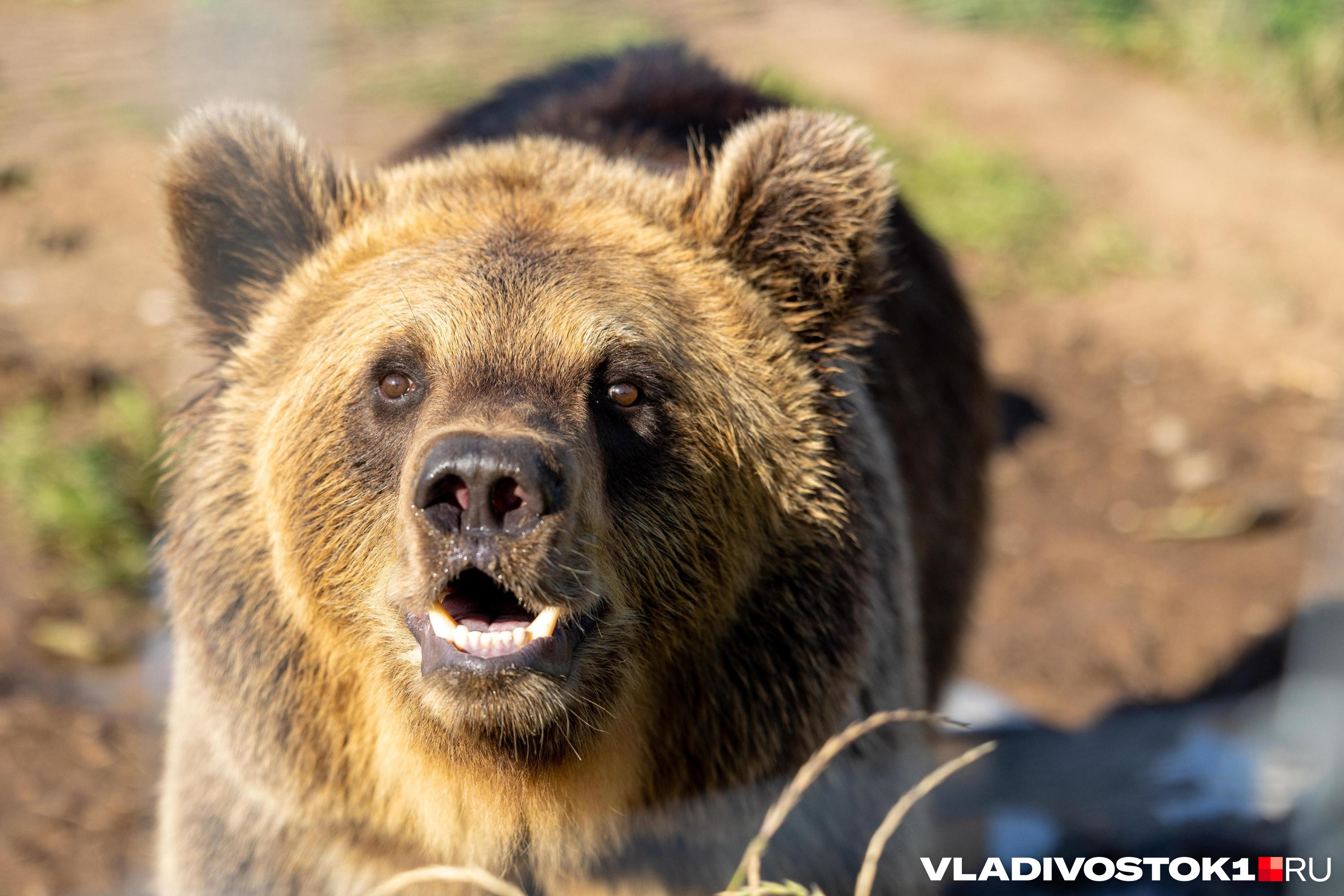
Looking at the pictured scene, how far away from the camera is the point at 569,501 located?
2.43 metres

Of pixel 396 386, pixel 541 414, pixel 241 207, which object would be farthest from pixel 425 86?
pixel 541 414

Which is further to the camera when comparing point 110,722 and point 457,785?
point 110,722

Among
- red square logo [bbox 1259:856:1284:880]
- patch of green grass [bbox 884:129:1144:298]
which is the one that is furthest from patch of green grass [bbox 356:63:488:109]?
red square logo [bbox 1259:856:1284:880]

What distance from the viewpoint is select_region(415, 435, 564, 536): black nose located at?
89.7 inches

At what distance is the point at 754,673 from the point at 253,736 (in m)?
1.20

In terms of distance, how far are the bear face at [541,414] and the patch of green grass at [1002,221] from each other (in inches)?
251

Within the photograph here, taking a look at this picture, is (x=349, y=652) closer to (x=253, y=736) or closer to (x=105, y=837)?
(x=253, y=736)

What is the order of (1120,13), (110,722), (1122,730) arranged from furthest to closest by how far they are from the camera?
1. (1120,13)
2. (1122,730)
3. (110,722)

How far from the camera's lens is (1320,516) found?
765 cm

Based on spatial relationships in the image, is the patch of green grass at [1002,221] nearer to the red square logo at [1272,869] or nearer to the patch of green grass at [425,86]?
the patch of green grass at [425,86]

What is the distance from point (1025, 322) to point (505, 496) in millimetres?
7434

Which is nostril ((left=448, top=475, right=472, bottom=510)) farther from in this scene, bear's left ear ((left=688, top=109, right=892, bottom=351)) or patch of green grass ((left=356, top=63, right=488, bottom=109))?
patch of green grass ((left=356, top=63, right=488, bottom=109))

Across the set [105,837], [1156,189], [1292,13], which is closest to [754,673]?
[105,837]

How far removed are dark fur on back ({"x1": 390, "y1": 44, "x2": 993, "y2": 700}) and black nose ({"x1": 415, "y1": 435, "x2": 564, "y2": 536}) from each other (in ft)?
5.08
